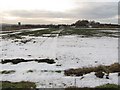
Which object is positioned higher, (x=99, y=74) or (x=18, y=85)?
(x=99, y=74)

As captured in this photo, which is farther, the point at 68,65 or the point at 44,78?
the point at 68,65

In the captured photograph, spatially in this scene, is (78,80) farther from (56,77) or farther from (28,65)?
(28,65)

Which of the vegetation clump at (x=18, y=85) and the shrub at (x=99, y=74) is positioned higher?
the shrub at (x=99, y=74)

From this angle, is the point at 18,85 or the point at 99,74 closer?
the point at 18,85

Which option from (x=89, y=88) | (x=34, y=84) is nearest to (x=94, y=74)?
(x=89, y=88)

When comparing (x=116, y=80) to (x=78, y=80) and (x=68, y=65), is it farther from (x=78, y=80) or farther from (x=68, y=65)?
(x=68, y=65)

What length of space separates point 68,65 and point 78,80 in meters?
4.71

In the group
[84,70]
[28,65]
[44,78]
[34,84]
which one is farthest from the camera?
[28,65]

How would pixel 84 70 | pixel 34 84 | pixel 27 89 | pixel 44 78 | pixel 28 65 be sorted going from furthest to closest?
pixel 28 65 < pixel 84 70 < pixel 44 78 < pixel 34 84 < pixel 27 89

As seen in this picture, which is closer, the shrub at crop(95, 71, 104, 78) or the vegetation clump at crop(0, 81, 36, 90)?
the vegetation clump at crop(0, 81, 36, 90)

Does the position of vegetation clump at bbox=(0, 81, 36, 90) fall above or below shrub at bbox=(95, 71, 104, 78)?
below

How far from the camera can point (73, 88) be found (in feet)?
42.9

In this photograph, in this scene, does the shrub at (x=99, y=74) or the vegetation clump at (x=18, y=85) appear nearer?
the vegetation clump at (x=18, y=85)

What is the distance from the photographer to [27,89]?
1299 centimetres
